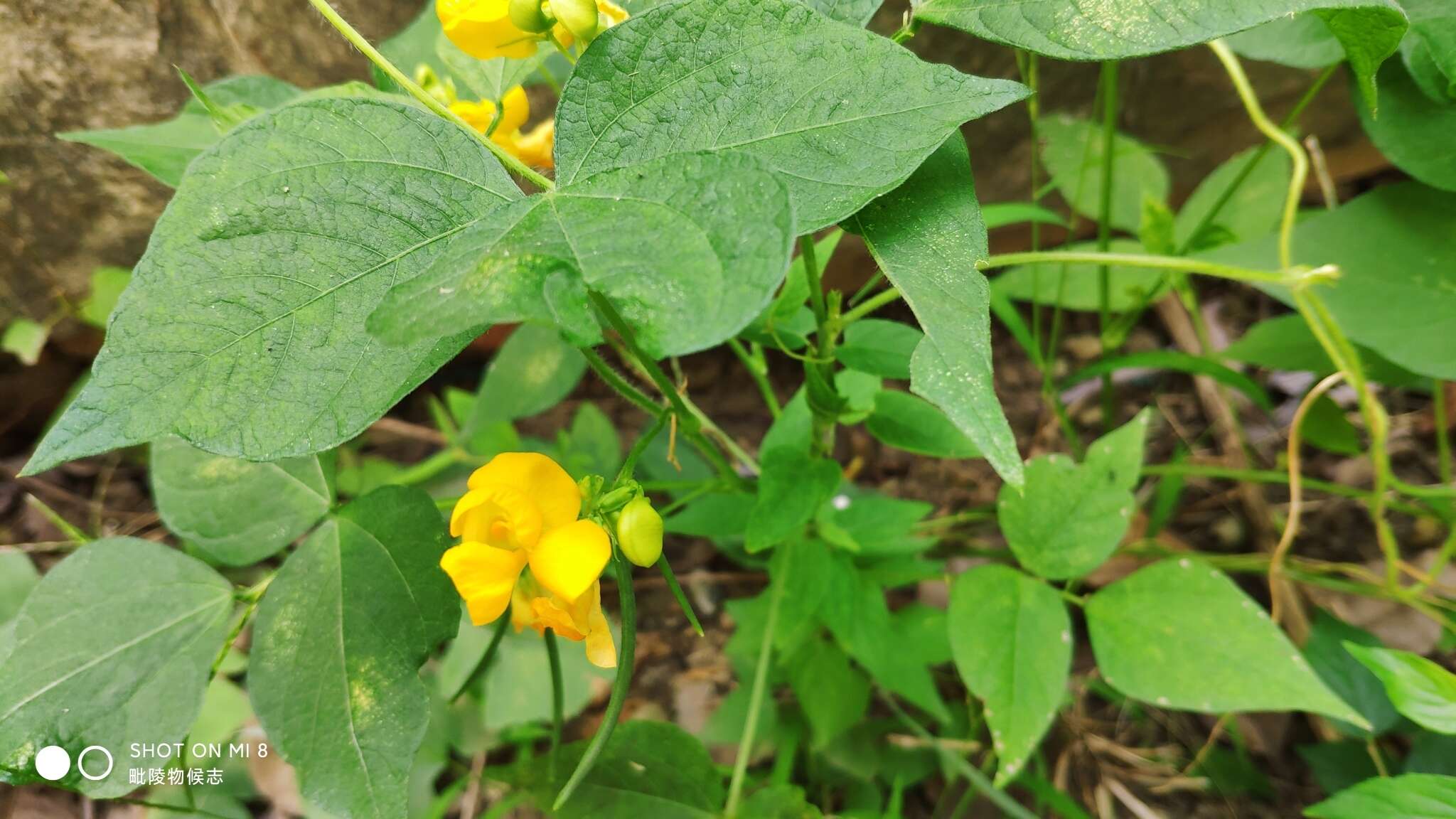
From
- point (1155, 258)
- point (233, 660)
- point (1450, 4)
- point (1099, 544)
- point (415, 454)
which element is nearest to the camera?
point (1155, 258)

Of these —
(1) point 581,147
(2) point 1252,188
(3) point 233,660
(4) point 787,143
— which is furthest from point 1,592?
(2) point 1252,188

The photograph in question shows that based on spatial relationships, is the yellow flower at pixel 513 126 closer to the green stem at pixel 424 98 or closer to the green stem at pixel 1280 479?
the green stem at pixel 424 98

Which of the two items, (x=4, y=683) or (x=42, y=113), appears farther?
(x=42, y=113)

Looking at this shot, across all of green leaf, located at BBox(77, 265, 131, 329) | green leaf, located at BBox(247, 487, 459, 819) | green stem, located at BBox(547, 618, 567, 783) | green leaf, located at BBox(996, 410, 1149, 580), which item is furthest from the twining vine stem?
green leaf, located at BBox(77, 265, 131, 329)

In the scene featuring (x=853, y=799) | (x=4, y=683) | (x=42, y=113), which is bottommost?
(x=853, y=799)

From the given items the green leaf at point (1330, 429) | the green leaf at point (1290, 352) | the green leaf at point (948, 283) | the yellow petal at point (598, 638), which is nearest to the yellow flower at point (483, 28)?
the green leaf at point (948, 283)

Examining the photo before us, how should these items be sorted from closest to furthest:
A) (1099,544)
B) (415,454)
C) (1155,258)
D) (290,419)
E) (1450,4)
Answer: (290,419), (1155,258), (1450,4), (1099,544), (415,454)

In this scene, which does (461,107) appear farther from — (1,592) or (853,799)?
(853,799)

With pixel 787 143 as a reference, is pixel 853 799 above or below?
below
